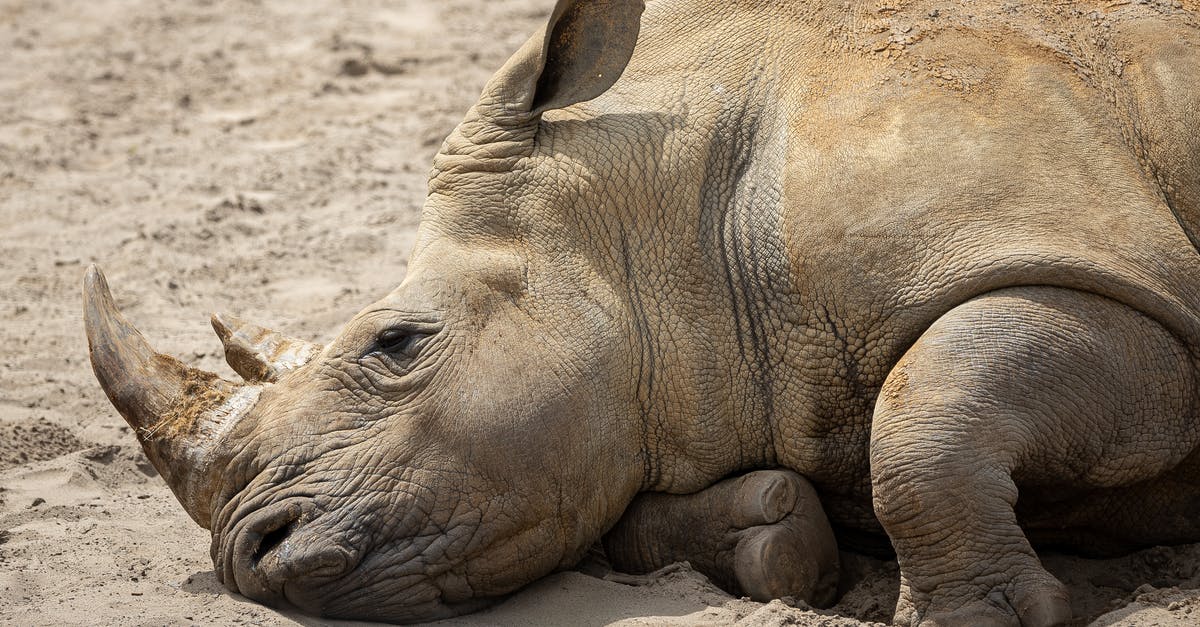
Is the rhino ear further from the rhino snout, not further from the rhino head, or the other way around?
the rhino snout

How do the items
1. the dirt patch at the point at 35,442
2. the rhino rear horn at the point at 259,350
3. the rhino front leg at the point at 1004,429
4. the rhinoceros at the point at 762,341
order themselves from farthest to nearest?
the dirt patch at the point at 35,442, the rhino rear horn at the point at 259,350, the rhinoceros at the point at 762,341, the rhino front leg at the point at 1004,429

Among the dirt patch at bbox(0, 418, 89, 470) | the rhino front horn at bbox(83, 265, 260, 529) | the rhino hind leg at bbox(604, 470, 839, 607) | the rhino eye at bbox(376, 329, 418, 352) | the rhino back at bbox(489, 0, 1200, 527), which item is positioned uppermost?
the rhino back at bbox(489, 0, 1200, 527)

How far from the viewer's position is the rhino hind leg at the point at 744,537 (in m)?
4.01

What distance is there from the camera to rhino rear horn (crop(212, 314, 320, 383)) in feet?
13.8

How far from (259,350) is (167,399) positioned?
12.6 inches

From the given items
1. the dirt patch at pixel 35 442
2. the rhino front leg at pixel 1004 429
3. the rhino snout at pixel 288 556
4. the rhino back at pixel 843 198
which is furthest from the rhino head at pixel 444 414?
the dirt patch at pixel 35 442

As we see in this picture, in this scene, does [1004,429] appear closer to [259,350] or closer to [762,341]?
[762,341]

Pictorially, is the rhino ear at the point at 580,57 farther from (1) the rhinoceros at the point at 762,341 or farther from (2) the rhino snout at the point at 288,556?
(2) the rhino snout at the point at 288,556

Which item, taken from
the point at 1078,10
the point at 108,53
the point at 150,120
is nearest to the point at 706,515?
the point at 1078,10

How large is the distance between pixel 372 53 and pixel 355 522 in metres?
6.22

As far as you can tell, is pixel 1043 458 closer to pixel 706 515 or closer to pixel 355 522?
pixel 706 515

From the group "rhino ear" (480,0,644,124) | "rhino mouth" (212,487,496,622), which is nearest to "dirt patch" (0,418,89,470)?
"rhino mouth" (212,487,496,622)

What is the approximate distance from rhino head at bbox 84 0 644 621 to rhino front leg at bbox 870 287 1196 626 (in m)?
0.79

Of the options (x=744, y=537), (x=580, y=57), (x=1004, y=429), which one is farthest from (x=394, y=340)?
(x=1004, y=429)
